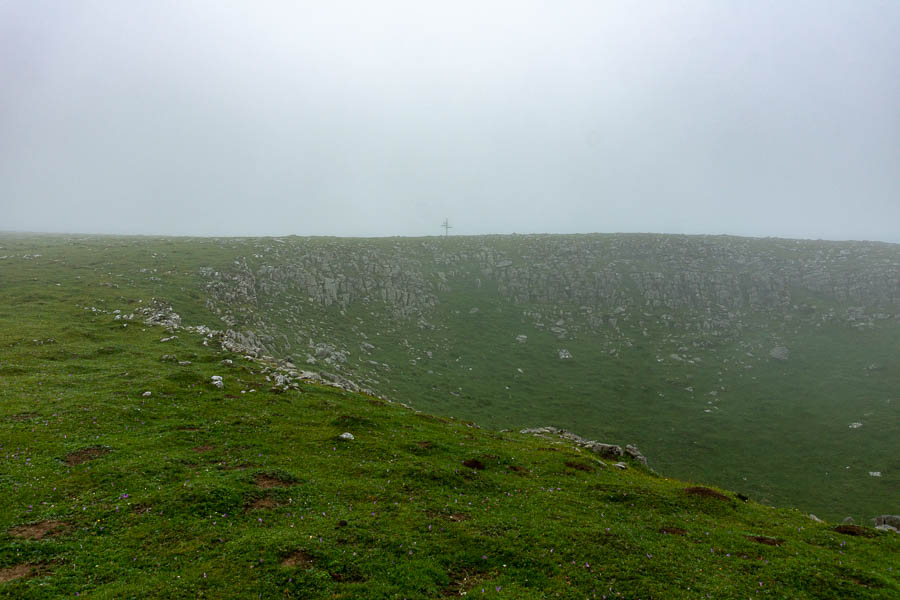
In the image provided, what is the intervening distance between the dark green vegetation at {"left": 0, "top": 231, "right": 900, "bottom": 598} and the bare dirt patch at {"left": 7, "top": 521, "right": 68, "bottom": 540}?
0.07 meters

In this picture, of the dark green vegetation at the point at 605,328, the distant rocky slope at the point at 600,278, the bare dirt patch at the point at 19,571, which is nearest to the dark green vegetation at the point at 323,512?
the bare dirt patch at the point at 19,571

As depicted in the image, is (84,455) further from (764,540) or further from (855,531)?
(855,531)

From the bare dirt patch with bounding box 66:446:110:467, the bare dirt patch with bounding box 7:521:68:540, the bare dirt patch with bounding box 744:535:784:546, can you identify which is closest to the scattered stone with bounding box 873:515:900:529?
the bare dirt patch with bounding box 744:535:784:546

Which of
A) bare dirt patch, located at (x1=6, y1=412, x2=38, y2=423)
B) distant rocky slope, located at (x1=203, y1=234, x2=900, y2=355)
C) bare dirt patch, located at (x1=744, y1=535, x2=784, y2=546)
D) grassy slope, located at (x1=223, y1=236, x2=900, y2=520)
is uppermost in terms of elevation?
distant rocky slope, located at (x1=203, y1=234, x2=900, y2=355)

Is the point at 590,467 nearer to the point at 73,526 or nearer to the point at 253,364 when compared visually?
the point at 73,526

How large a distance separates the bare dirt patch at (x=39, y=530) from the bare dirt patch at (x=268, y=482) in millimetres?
5945

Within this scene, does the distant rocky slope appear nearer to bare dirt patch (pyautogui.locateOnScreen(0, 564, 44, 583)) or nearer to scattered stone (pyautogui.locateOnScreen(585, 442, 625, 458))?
scattered stone (pyautogui.locateOnScreen(585, 442, 625, 458))

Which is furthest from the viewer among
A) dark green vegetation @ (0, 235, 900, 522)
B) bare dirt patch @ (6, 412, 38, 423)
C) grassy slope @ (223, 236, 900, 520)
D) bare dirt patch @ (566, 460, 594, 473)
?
dark green vegetation @ (0, 235, 900, 522)

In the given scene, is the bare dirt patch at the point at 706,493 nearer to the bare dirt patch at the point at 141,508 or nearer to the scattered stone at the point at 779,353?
the bare dirt patch at the point at 141,508

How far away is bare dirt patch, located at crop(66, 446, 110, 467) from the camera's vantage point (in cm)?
1664

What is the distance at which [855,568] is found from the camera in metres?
14.6

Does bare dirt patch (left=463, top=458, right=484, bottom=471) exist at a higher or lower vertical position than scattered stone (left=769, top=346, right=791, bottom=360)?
higher

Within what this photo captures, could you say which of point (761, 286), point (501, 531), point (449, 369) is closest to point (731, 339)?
point (761, 286)

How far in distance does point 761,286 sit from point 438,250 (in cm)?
7161
